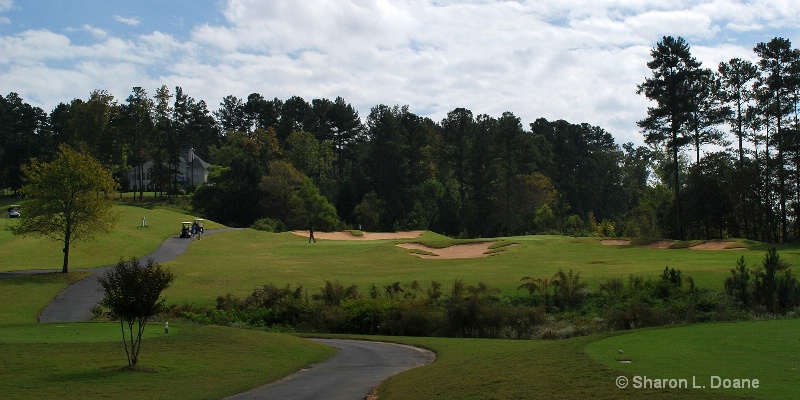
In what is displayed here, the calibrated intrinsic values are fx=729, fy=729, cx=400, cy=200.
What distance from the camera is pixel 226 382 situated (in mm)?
18047

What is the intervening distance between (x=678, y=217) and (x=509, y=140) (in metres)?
44.2

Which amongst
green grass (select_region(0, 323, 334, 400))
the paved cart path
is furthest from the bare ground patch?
the paved cart path

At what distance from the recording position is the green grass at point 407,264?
4181 cm

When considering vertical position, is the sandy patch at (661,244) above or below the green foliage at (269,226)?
below

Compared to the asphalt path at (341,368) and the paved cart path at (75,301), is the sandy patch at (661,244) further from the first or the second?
the paved cart path at (75,301)

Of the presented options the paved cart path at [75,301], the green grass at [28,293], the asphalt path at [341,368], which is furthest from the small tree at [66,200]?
the asphalt path at [341,368]

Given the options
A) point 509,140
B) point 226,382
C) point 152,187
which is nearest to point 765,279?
point 226,382

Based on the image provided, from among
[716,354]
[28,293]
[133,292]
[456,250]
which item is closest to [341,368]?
[133,292]

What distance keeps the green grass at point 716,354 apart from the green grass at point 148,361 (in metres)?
8.90

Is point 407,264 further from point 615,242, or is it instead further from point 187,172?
point 187,172

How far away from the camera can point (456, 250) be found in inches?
2409

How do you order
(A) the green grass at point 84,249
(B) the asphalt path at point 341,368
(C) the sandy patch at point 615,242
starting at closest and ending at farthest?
(B) the asphalt path at point 341,368, (A) the green grass at point 84,249, (C) the sandy patch at point 615,242

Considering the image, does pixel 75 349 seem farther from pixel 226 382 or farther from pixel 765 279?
pixel 765 279

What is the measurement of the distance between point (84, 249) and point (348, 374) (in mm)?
42116
